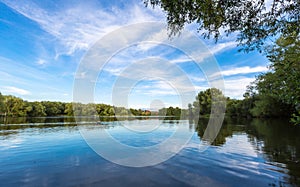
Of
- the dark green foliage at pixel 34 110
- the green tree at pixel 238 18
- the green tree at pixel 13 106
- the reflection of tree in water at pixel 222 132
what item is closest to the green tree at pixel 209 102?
the reflection of tree in water at pixel 222 132

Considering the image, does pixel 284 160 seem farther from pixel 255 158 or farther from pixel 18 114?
pixel 18 114

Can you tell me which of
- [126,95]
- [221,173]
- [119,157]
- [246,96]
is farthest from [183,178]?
[246,96]

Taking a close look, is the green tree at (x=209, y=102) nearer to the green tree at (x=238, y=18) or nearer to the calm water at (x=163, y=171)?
the calm water at (x=163, y=171)

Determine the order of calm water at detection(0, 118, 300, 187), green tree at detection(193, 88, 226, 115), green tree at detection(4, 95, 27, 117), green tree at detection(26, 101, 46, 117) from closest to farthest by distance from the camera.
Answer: calm water at detection(0, 118, 300, 187), green tree at detection(193, 88, 226, 115), green tree at detection(4, 95, 27, 117), green tree at detection(26, 101, 46, 117)

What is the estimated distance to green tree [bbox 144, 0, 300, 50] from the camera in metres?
6.69

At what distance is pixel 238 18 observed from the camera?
23.7 feet

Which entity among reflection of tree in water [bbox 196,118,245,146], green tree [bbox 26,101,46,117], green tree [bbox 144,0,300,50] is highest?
green tree [bbox 144,0,300,50]

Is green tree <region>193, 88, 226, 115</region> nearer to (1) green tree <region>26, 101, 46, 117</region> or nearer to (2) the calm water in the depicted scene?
(2) the calm water

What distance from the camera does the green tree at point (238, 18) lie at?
6.69 metres

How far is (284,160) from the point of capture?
8398mm

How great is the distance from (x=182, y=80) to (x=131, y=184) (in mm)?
14067

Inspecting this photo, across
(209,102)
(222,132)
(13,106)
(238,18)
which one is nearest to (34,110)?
(13,106)

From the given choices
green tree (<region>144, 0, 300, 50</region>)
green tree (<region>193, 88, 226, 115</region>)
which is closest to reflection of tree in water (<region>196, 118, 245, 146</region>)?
green tree (<region>144, 0, 300, 50</region>)

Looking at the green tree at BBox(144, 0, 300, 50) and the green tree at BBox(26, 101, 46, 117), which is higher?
the green tree at BBox(144, 0, 300, 50)
